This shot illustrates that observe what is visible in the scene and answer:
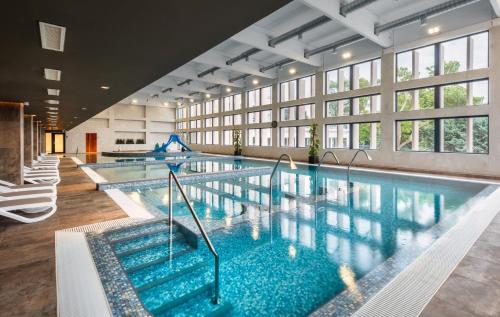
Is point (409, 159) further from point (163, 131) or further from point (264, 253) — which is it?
point (163, 131)

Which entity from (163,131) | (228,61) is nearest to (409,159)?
(228,61)

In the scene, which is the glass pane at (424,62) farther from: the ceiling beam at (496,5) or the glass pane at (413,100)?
the ceiling beam at (496,5)

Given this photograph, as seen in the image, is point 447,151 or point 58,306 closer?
point 58,306

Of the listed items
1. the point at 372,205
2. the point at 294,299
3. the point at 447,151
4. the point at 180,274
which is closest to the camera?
the point at 294,299

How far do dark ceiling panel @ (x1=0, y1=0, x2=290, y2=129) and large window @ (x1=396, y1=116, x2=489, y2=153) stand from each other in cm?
960

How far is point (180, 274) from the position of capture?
268 centimetres

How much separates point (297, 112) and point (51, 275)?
1359 centimetres

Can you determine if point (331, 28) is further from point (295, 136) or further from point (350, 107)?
point (295, 136)

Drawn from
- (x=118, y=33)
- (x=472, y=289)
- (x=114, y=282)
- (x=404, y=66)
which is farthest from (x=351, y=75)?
(x=114, y=282)

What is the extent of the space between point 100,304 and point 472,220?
4720 mm

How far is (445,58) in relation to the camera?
9.04 m

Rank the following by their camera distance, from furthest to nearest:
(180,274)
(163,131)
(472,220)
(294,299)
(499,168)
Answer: (163,131) → (499,168) → (472,220) → (180,274) → (294,299)

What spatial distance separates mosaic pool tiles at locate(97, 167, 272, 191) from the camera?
6356 millimetres

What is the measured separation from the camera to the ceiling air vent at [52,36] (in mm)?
2086
